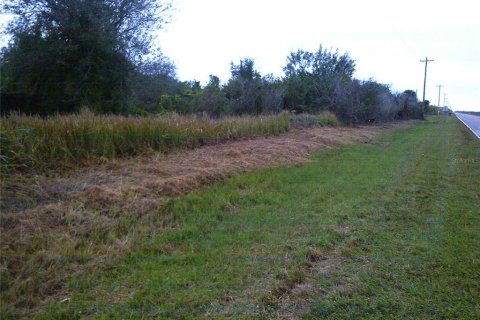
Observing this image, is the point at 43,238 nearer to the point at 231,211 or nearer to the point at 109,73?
the point at 231,211

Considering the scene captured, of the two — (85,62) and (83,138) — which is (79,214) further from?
(85,62)

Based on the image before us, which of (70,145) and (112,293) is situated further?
(70,145)

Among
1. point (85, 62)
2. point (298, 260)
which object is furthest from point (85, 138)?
point (85, 62)

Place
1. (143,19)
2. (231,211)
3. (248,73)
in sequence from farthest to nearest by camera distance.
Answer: (248,73) → (143,19) → (231,211)

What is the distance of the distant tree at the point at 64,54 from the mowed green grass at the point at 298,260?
10.7 m

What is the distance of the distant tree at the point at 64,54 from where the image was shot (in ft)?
55.2

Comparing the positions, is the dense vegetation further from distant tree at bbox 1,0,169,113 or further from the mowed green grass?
the mowed green grass

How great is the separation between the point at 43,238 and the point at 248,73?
91.3 ft

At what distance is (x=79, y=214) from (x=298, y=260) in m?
3.08

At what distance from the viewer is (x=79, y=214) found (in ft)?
19.9

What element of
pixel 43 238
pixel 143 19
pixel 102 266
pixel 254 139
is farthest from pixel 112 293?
pixel 143 19

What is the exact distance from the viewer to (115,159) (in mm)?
9750

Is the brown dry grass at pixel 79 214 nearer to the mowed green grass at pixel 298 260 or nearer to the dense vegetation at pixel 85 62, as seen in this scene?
the mowed green grass at pixel 298 260

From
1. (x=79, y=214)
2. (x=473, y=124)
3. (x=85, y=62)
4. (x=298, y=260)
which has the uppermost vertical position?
(x=85, y=62)
